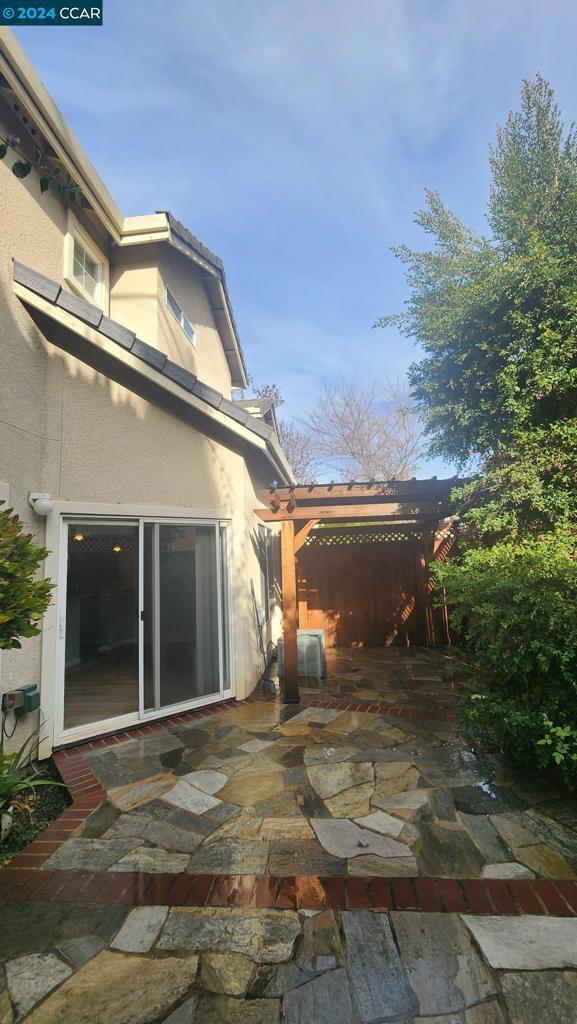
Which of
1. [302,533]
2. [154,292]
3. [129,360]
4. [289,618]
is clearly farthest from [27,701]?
[154,292]

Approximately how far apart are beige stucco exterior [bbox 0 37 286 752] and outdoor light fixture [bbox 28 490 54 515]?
0.06m

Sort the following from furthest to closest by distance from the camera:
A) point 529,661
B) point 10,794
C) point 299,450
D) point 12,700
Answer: point 299,450 → point 12,700 → point 529,661 → point 10,794

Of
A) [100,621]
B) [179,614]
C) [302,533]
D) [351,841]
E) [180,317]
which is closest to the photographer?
[351,841]

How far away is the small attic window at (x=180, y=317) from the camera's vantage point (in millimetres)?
9055

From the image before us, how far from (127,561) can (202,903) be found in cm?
421

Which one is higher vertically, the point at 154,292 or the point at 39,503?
the point at 154,292

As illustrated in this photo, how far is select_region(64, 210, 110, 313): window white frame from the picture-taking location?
6.56 metres

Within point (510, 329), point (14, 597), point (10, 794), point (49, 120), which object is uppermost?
point (49, 120)

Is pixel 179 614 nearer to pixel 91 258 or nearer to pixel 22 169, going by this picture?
pixel 22 169

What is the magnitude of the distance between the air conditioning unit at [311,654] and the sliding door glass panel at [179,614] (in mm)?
2137

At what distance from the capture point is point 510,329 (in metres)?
6.85

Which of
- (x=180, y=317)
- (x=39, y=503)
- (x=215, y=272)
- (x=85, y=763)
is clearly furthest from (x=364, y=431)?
(x=85, y=763)

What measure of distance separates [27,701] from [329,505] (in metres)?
5.26

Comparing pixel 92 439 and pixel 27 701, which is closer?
pixel 27 701
